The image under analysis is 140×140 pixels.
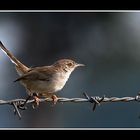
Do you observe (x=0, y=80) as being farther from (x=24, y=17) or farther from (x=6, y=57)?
(x=24, y=17)

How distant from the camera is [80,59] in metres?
6.98

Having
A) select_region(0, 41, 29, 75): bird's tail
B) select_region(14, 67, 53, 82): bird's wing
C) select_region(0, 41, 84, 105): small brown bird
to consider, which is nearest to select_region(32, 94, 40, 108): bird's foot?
select_region(0, 41, 84, 105): small brown bird

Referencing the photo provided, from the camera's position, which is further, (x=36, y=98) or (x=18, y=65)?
(x=18, y=65)

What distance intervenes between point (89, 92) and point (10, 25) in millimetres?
1106

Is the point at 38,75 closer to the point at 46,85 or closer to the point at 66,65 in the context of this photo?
the point at 46,85

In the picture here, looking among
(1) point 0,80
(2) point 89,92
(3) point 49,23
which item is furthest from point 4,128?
(3) point 49,23

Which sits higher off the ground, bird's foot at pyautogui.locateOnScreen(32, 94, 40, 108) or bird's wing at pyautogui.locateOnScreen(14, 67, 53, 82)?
bird's wing at pyautogui.locateOnScreen(14, 67, 53, 82)

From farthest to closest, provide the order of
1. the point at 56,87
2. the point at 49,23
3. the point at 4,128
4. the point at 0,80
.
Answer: the point at 49,23 < the point at 0,80 < the point at 4,128 < the point at 56,87

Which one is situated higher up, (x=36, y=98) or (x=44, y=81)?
(x=44, y=81)

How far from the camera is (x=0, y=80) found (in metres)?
6.43

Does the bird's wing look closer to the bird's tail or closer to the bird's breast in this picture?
the bird's breast

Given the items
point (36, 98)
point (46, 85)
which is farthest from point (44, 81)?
point (36, 98)

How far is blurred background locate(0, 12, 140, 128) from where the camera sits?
639cm

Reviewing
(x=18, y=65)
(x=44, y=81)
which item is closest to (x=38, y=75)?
(x=44, y=81)
